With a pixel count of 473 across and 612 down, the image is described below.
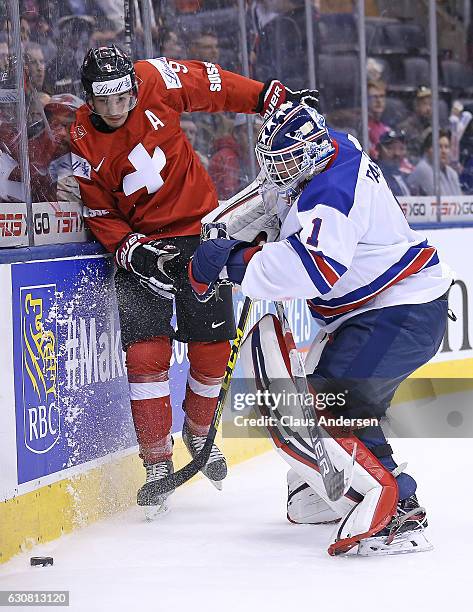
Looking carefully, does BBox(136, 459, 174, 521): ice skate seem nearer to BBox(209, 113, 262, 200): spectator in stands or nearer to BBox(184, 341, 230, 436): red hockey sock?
BBox(184, 341, 230, 436): red hockey sock

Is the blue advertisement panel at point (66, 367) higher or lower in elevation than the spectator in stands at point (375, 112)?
lower

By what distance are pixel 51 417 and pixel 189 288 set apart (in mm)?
589

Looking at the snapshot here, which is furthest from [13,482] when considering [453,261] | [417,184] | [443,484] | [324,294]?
[417,184]

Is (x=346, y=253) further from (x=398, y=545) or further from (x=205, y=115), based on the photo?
(x=205, y=115)

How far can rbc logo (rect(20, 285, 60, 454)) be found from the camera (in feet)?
10.2

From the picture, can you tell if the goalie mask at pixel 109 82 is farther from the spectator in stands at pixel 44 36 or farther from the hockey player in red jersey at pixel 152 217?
the spectator in stands at pixel 44 36

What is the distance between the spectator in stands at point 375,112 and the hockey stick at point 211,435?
2.48m

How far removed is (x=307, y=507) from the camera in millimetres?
3312

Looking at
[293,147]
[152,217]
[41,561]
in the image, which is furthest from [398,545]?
[152,217]

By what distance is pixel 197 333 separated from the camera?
357cm

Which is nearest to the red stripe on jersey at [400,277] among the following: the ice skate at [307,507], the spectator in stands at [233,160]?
the ice skate at [307,507]

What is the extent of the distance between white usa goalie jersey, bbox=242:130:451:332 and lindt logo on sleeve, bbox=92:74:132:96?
0.63 m

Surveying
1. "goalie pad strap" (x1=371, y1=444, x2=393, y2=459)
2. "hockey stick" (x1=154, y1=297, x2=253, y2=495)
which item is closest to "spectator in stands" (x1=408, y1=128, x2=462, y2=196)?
"hockey stick" (x1=154, y1=297, x2=253, y2=495)

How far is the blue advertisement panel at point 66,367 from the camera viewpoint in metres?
3.12
